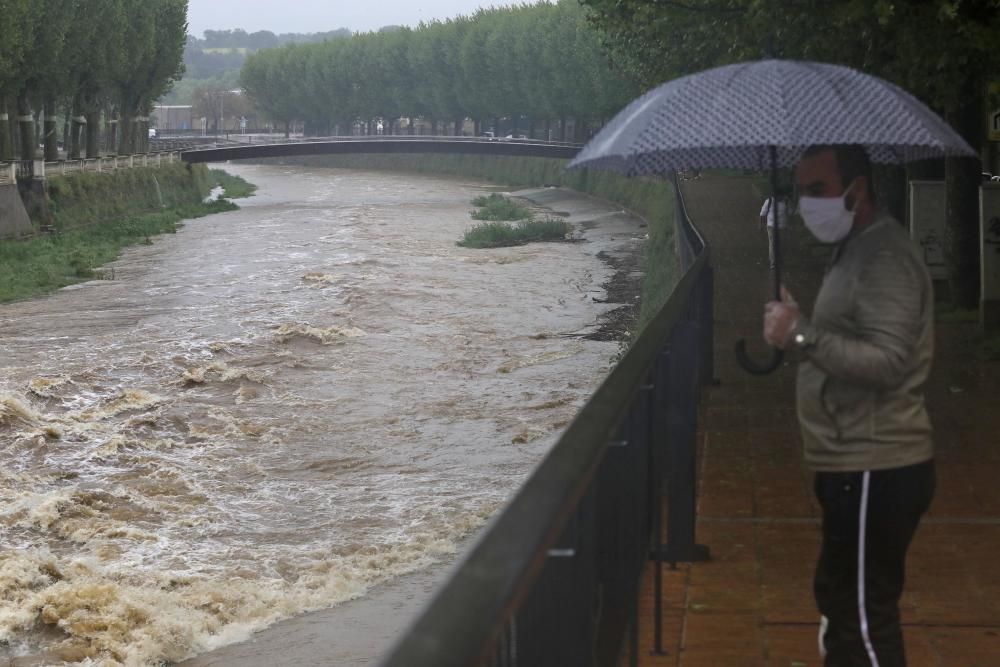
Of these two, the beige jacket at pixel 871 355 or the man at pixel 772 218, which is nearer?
the beige jacket at pixel 871 355

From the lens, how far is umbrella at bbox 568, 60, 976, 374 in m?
4.45

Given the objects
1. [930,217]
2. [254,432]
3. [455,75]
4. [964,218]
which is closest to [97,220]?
[254,432]

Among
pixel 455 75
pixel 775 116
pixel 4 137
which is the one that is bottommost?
pixel 775 116

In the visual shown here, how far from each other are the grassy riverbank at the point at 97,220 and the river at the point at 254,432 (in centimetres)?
130

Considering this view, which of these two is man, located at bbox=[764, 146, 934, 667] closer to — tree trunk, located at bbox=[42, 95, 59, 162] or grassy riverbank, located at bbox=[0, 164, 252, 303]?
grassy riverbank, located at bbox=[0, 164, 252, 303]

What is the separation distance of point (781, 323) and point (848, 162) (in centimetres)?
47

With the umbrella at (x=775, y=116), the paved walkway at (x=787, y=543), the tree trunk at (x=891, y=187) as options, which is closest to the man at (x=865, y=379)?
the umbrella at (x=775, y=116)

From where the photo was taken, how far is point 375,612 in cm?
1151

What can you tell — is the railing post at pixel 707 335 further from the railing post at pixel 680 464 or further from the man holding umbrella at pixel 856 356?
the man holding umbrella at pixel 856 356

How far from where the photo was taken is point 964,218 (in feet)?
50.0

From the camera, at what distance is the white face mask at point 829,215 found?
163 inches

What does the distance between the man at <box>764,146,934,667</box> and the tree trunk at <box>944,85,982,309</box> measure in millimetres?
10801

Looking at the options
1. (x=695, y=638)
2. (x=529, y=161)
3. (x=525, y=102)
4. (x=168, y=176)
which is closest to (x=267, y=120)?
(x=525, y=102)

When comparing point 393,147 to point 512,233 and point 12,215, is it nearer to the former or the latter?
point 512,233
